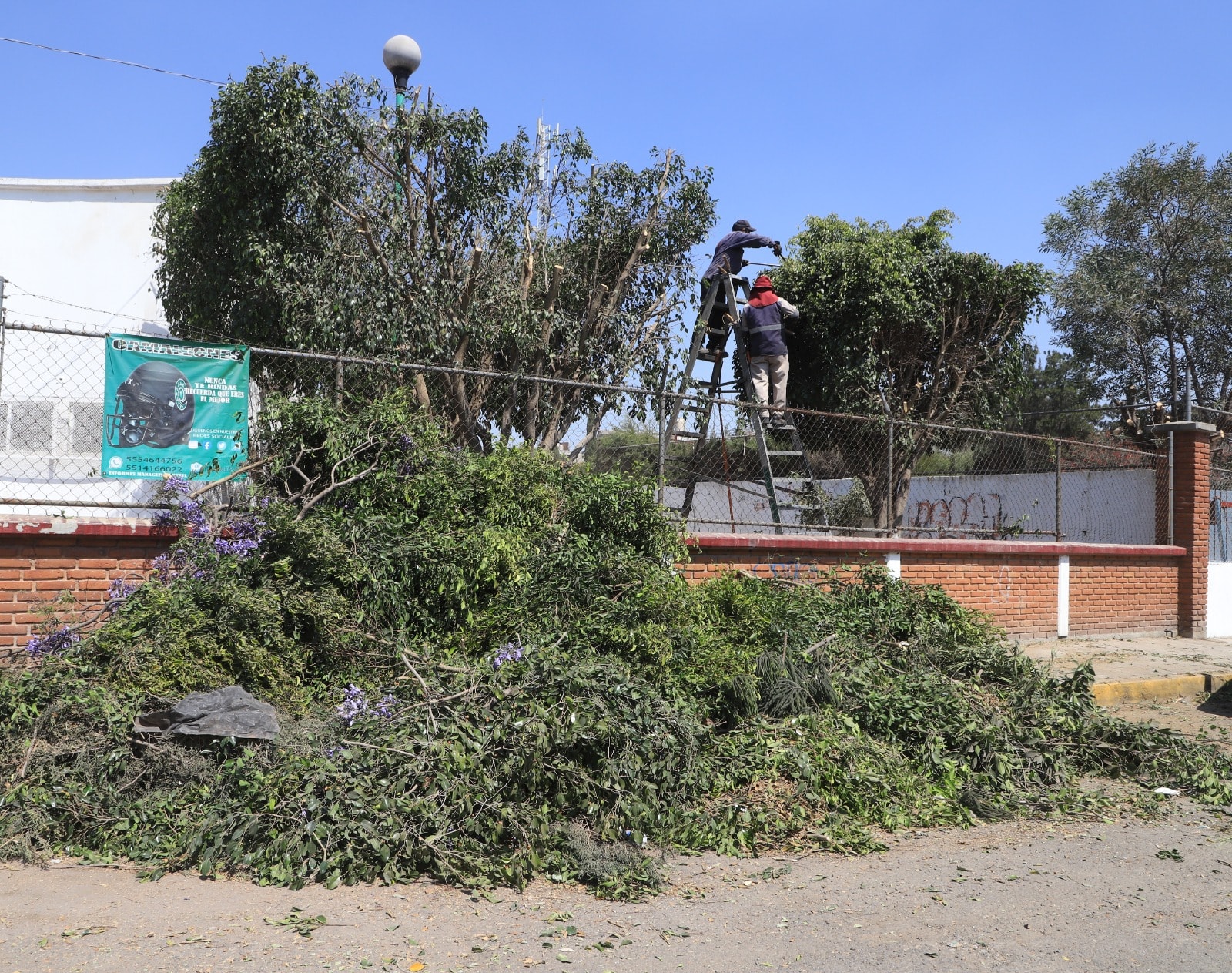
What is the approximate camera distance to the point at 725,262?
11461mm

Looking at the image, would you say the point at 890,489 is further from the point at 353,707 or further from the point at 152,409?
the point at 152,409

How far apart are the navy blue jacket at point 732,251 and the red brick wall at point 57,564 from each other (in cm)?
697

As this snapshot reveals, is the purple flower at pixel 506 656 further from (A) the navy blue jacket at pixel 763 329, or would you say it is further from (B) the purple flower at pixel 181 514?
→ (A) the navy blue jacket at pixel 763 329

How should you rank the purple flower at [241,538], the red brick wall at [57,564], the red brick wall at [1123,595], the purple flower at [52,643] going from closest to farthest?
the purple flower at [52,643]
the red brick wall at [57,564]
the purple flower at [241,538]
the red brick wall at [1123,595]

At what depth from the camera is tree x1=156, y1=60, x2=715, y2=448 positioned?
32.2ft

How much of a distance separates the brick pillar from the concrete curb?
160 inches

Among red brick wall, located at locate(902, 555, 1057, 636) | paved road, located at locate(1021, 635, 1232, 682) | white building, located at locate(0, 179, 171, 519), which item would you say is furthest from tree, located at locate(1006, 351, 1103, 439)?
white building, located at locate(0, 179, 171, 519)

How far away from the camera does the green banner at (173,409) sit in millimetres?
6742

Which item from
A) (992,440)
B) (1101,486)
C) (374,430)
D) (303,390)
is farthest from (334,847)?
(1101,486)

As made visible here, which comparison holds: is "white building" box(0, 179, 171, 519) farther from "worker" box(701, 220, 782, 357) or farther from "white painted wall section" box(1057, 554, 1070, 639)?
"white painted wall section" box(1057, 554, 1070, 639)

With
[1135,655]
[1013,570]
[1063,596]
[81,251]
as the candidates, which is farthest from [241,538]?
[81,251]

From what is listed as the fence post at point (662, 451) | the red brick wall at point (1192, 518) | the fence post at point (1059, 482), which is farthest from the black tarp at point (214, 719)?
the red brick wall at point (1192, 518)

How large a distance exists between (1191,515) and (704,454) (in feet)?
27.3

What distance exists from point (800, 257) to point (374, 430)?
28.6 ft
